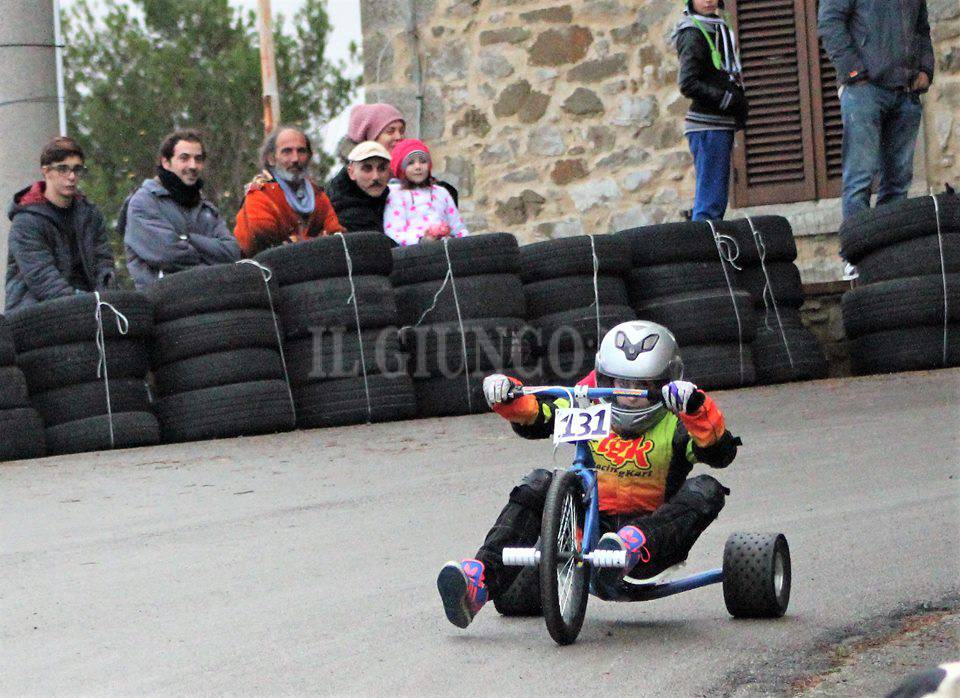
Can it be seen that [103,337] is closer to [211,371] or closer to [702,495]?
[211,371]

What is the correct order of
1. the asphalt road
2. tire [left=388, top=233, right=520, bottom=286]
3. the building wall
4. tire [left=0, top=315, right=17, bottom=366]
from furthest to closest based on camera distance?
1. the building wall
2. tire [left=388, top=233, right=520, bottom=286]
3. tire [left=0, top=315, right=17, bottom=366]
4. the asphalt road

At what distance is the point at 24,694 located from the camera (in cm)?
442

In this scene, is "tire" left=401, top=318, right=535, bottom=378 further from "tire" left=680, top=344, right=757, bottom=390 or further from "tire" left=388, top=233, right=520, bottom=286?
"tire" left=680, top=344, right=757, bottom=390

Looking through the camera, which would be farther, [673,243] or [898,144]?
[898,144]

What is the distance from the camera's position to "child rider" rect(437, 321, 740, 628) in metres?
5.12

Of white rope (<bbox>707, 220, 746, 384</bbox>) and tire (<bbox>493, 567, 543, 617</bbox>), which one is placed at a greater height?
white rope (<bbox>707, 220, 746, 384</bbox>)

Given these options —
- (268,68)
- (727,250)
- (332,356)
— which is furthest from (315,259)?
(268,68)

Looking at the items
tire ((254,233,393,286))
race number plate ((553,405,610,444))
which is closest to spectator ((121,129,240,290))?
tire ((254,233,393,286))


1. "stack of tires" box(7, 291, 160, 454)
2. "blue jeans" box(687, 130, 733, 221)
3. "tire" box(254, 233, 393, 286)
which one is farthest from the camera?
"blue jeans" box(687, 130, 733, 221)

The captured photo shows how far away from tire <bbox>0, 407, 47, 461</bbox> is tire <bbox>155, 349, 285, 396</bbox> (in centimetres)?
82

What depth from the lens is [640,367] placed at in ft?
17.4

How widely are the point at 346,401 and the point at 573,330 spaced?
1550mm

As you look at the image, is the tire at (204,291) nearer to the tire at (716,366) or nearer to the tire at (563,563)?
the tire at (716,366)

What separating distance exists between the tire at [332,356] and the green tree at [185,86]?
34.3m
